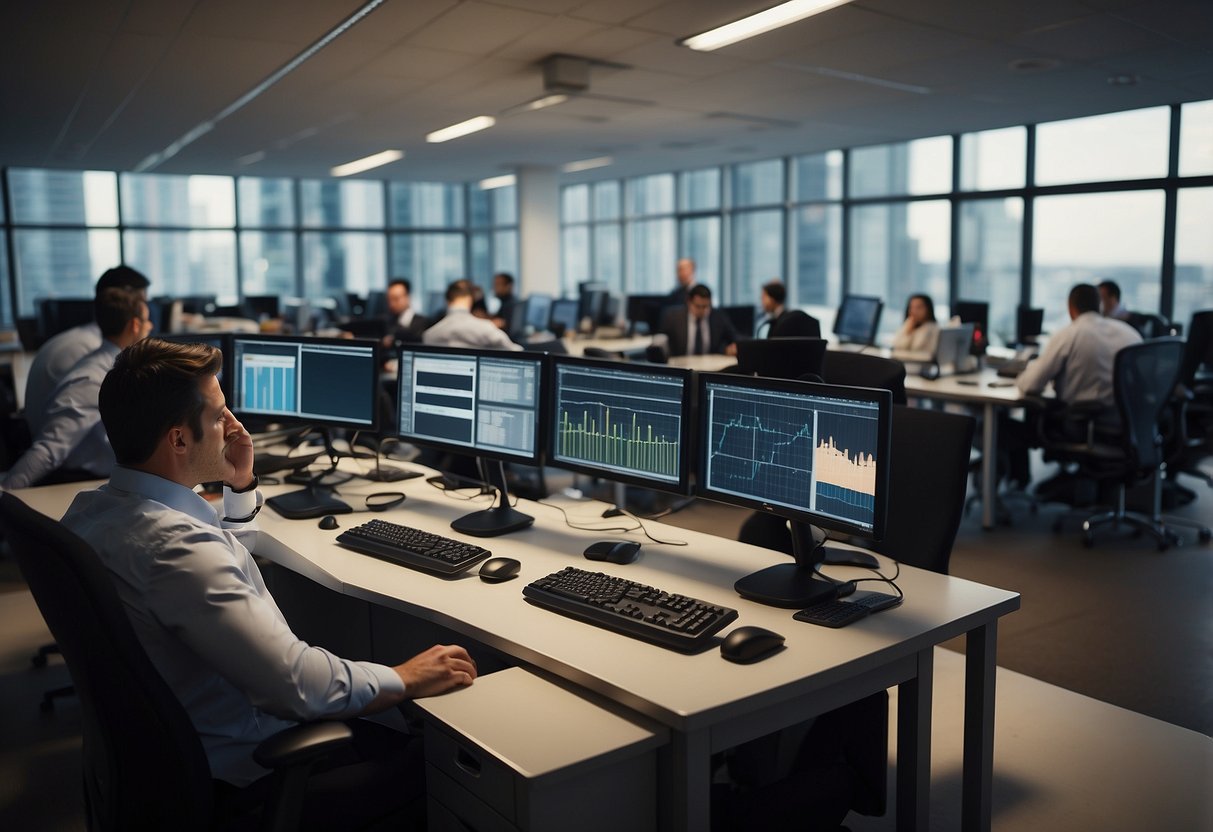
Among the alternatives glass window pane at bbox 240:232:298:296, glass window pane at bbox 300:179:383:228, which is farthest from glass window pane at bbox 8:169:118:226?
glass window pane at bbox 300:179:383:228

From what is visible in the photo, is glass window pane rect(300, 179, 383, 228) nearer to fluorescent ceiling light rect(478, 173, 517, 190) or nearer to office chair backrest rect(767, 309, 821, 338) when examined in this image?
fluorescent ceiling light rect(478, 173, 517, 190)

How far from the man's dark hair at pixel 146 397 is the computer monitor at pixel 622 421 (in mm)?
1121

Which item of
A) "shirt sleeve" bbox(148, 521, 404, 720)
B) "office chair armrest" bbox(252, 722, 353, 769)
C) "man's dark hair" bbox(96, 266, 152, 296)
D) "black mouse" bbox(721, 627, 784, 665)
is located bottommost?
"office chair armrest" bbox(252, 722, 353, 769)

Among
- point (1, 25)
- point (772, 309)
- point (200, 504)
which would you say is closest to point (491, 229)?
point (772, 309)

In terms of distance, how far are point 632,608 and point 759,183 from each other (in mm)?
10300

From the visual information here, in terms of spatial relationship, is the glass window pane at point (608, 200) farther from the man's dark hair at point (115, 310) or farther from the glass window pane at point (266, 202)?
the man's dark hair at point (115, 310)

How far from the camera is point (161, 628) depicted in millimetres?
1649

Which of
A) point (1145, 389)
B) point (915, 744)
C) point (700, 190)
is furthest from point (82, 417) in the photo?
point (700, 190)

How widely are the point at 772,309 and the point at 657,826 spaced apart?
253 inches

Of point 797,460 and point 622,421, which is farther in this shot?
point 622,421

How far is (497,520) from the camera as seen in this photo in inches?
110

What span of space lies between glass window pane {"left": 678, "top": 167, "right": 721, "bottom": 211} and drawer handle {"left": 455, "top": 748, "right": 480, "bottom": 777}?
36.4ft

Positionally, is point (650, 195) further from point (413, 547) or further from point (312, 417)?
point (413, 547)

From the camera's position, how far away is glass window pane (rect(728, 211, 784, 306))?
11.5 meters
